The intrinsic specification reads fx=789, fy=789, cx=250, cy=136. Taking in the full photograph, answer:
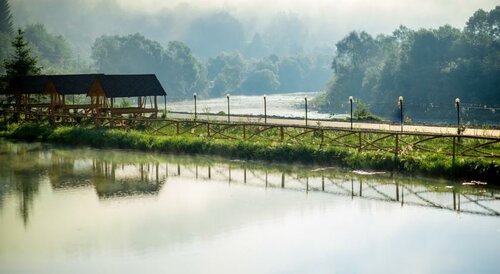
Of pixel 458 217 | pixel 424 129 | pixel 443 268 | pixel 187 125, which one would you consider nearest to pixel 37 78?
pixel 187 125

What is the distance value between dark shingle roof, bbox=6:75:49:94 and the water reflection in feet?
60.0

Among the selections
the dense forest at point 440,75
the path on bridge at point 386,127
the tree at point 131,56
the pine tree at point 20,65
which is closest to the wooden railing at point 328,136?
the path on bridge at point 386,127

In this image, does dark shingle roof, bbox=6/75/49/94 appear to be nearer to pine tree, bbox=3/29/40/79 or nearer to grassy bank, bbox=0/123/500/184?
pine tree, bbox=3/29/40/79

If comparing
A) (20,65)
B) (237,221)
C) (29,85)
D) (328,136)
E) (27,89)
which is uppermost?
(20,65)

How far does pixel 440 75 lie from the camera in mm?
98875

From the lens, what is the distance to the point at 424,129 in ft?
138

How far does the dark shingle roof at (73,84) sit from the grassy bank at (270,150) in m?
6.48

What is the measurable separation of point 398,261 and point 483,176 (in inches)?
448

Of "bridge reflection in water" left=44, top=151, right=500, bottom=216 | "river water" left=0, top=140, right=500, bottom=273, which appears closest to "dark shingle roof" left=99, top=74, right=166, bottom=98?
"bridge reflection in water" left=44, top=151, right=500, bottom=216

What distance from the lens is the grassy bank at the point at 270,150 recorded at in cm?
3195

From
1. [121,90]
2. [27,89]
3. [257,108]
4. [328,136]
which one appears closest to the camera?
[328,136]

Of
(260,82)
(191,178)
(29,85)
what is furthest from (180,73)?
(191,178)

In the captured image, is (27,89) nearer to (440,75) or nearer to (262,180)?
(262,180)

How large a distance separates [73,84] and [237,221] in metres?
37.7
